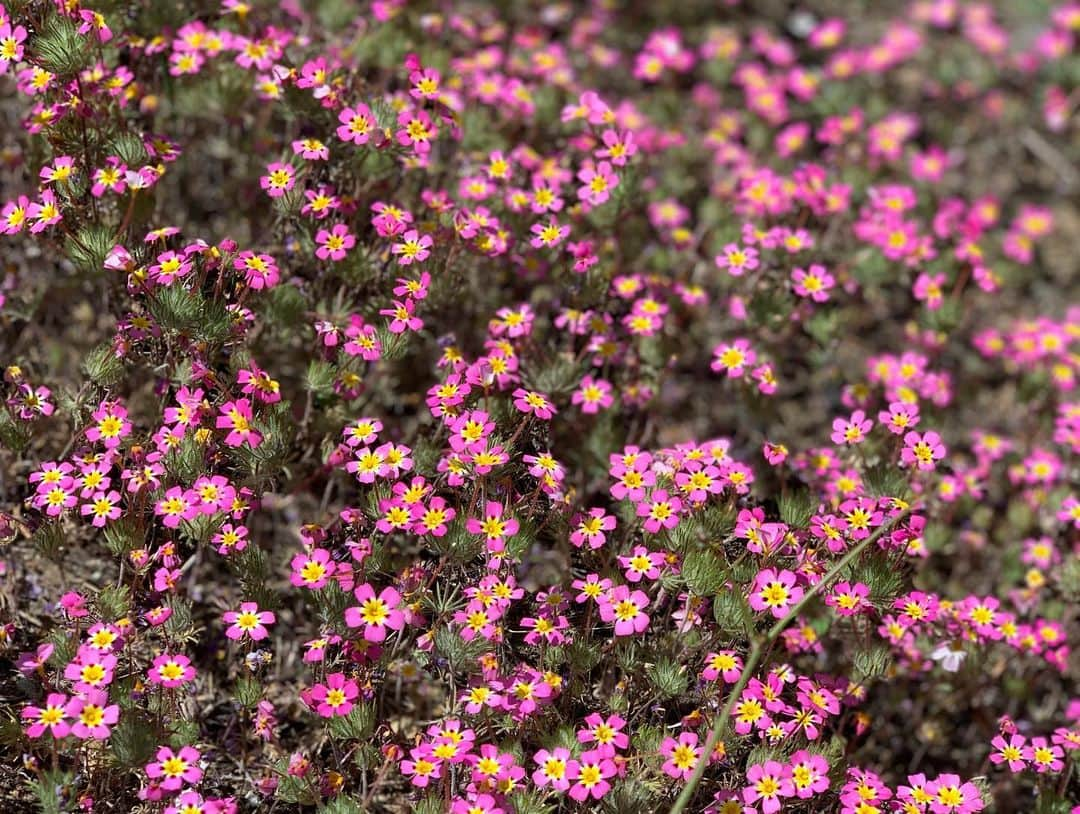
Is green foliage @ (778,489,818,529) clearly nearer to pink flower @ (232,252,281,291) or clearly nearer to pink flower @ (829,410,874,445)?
pink flower @ (829,410,874,445)

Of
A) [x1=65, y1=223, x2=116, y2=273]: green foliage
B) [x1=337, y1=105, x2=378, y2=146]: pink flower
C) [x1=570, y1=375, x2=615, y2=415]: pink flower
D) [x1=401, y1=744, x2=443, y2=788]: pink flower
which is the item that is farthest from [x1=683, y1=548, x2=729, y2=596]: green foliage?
[x1=65, y1=223, x2=116, y2=273]: green foliage

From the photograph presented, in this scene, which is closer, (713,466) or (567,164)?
(713,466)

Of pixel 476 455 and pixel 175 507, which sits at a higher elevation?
pixel 476 455

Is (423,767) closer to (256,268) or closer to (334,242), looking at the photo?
(256,268)

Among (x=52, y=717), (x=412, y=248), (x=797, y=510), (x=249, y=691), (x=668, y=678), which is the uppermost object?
(x=412, y=248)

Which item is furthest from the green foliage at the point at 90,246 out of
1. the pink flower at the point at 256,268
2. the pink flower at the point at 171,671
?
the pink flower at the point at 171,671

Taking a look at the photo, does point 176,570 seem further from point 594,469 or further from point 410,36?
point 410,36

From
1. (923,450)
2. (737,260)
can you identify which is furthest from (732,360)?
(923,450)

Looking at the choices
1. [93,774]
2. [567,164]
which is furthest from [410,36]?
[93,774]
